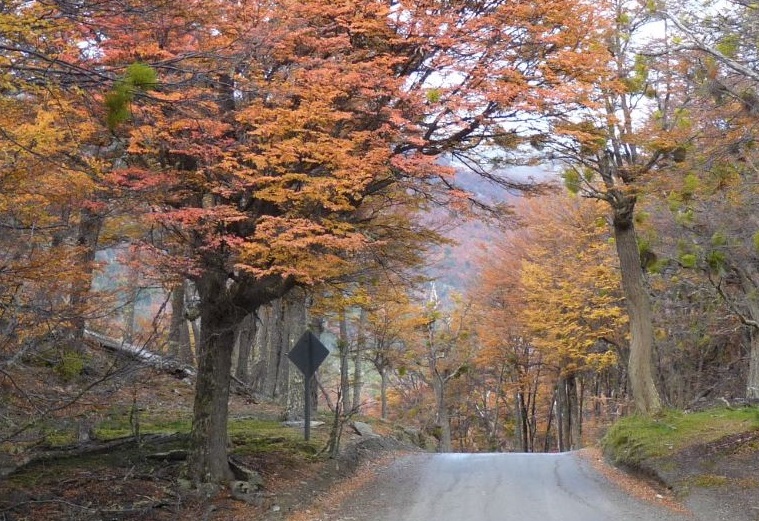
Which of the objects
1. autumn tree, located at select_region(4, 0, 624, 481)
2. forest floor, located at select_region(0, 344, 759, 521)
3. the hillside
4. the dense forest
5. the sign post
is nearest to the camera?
the dense forest

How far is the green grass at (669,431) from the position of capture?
12188 mm

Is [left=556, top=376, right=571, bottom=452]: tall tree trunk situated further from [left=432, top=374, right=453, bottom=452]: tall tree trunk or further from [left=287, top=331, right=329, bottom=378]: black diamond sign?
[left=287, top=331, right=329, bottom=378]: black diamond sign

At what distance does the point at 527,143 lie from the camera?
11086 mm

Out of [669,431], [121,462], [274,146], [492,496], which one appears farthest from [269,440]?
[669,431]

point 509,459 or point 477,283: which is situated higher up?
point 477,283

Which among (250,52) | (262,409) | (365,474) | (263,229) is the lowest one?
(365,474)

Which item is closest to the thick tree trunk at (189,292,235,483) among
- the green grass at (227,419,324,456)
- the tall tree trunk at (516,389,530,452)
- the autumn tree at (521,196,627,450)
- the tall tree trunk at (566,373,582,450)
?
the green grass at (227,419,324,456)

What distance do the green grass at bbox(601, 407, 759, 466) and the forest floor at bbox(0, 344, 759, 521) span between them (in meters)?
0.08

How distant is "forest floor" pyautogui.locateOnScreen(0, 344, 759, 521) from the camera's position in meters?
7.09

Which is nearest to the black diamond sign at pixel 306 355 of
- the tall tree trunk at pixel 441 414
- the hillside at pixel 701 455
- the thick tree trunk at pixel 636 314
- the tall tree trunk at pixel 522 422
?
the hillside at pixel 701 455

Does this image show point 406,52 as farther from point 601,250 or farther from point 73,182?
point 601,250

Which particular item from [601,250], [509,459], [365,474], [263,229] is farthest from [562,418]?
[263,229]

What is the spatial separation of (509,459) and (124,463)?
1008cm

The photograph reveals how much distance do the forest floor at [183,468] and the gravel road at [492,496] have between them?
34 centimetres
